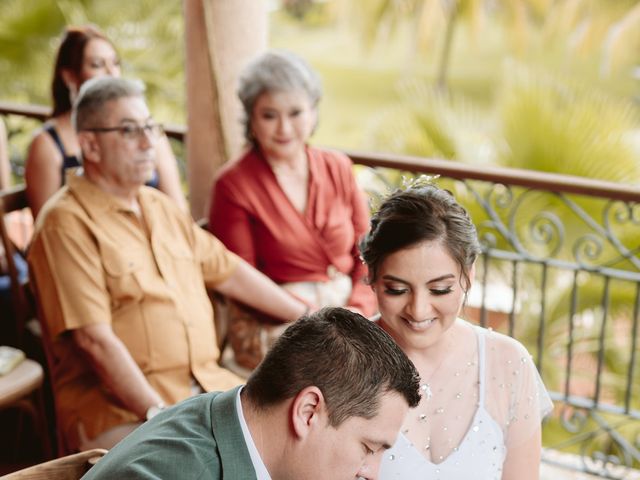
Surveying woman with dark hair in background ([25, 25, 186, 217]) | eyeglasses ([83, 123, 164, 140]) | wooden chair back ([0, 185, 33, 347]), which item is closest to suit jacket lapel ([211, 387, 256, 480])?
eyeglasses ([83, 123, 164, 140])

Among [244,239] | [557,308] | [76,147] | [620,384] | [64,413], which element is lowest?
[620,384]

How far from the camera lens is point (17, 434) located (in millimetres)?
3047

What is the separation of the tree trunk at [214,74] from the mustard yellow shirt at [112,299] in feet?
2.90

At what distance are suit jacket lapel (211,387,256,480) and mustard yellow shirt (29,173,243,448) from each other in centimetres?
98

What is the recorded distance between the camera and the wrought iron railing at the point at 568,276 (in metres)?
3.18

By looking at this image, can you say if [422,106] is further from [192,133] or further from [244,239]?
[244,239]

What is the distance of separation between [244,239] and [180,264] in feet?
1.11

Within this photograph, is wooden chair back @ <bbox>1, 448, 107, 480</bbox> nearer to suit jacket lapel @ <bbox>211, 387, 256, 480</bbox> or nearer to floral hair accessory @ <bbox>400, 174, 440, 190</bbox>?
suit jacket lapel @ <bbox>211, 387, 256, 480</bbox>

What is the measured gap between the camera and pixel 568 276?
5133mm

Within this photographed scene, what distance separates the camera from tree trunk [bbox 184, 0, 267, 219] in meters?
3.25

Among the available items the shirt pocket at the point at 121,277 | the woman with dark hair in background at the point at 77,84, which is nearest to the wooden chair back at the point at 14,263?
the woman with dark hair in background at the point at 77,84

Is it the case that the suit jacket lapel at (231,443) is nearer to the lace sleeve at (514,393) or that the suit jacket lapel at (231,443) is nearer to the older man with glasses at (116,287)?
the lace sleeve at (514,393)

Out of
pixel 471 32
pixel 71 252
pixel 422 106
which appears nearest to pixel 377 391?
pixel 71 252

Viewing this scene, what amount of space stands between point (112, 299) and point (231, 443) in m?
1.08
